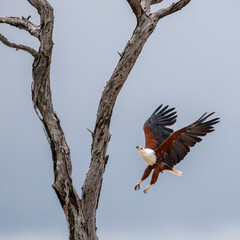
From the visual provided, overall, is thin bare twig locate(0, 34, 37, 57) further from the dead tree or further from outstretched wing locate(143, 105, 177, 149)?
outstretched wing locate(143, 105, 177, 149)

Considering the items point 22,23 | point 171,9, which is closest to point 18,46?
point 22,23

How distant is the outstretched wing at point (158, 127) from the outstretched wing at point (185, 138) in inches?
36.3

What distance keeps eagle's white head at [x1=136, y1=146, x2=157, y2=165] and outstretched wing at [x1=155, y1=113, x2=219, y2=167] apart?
194mm

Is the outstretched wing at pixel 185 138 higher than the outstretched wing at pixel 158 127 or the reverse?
the reverse

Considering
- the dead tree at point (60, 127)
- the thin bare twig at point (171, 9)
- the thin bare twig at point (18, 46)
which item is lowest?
the dead tree at point (60, 127)

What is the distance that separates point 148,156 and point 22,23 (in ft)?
14.3

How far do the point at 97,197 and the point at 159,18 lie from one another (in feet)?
11.6

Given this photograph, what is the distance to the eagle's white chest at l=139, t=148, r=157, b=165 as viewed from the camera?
13.7 metres

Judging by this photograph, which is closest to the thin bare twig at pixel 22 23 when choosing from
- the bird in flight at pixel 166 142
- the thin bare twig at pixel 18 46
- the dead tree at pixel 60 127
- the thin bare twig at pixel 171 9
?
the dead tree at pixel 60 127

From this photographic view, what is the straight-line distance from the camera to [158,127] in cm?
1515

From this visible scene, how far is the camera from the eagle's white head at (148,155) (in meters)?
13.7

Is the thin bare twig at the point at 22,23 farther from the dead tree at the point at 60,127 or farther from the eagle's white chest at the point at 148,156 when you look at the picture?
the eagle's white chest at the point at 148,156

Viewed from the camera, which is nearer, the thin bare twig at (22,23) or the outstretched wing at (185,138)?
the thin bare twig at (22,23)

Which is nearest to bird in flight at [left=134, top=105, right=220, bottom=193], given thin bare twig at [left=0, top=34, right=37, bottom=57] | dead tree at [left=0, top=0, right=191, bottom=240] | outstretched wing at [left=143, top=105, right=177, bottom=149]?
outstretched wing at [left=143, top=105, right=177, bottom=149]
